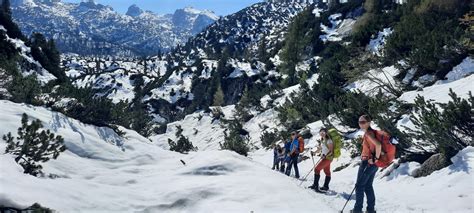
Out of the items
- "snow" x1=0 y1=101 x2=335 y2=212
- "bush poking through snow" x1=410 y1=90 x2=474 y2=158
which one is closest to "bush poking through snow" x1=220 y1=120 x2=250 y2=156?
"snow" x1=0 y1=101 x2=335 y2=212

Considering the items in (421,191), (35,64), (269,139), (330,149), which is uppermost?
(35,64)

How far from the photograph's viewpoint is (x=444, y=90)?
1698 cm

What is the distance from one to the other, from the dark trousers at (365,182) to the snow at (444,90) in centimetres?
860

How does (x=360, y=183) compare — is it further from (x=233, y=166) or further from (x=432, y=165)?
(x=233, y=166)

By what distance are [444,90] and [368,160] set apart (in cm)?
1115

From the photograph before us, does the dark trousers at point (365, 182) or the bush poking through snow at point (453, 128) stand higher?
the bush poking through snow at point (453, 128)

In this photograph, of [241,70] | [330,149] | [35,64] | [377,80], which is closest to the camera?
[330,149]

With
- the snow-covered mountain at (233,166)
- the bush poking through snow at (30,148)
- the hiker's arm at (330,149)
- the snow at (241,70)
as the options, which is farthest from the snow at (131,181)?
the snow at (241,70)

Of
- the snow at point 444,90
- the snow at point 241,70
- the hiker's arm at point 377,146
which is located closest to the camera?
the hiker's arm at point 377,146

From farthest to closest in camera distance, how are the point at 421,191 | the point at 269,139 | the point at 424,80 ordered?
the point at 269,139
the point at 424,80
the point at 421,191

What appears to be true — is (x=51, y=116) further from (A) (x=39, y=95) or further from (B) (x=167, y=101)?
(B) (x=167, y=101)

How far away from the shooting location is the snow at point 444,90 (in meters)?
15.5

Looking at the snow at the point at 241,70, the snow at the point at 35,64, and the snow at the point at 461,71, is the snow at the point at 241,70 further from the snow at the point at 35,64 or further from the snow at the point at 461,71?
the snow at the point at 461,71

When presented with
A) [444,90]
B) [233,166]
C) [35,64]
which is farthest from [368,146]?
[35,64]
